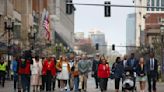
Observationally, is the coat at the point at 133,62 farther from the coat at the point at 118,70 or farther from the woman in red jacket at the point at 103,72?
the woman in red jacket at the point at 103,72

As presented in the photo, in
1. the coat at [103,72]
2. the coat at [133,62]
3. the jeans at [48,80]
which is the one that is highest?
the coat at [133,62]

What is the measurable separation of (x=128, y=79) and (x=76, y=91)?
4548 millimetres

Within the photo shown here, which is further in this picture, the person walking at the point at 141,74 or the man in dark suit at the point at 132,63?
the person walking at the point at 141,74

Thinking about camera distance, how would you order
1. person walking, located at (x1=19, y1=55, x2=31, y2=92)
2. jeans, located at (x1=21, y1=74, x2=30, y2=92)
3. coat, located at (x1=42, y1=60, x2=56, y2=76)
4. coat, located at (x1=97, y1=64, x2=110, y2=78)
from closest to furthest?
person walking, located at (x1=19, y1=55, x2=31, y2=92)
jeans, located at (x1=21, y1=74, x2=30, y2=92)
coat, located at (x1=97, y1=64, x2=110, y2=78)
coat, located at (x1=42, y1=60, x2=56, y2=76)

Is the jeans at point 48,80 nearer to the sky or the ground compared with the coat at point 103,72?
nearer to the ground

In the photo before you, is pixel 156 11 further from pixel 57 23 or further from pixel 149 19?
pixel 57 23

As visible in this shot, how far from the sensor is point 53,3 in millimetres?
158625

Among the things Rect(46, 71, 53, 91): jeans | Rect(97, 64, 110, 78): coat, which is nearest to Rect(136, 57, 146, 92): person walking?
Rect(97, 64, 110, 78): coat

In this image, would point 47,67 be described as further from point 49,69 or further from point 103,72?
point 103,72

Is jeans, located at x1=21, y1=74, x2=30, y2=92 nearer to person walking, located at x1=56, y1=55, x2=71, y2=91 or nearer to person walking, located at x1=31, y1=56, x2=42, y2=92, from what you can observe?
person walking, located at x1=31, y1=56, x2=42, y2=92

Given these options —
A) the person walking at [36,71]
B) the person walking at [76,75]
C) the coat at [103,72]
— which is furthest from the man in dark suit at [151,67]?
the person walking at [36,71]

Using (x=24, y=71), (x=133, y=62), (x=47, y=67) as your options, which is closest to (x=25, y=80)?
(x=24, y=71)

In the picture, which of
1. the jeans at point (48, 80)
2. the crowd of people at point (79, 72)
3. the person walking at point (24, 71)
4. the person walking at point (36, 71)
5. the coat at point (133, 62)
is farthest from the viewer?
the jeans at point (48, 80)

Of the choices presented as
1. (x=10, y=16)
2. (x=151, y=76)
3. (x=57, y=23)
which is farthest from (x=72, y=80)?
(x=57, y=23)
